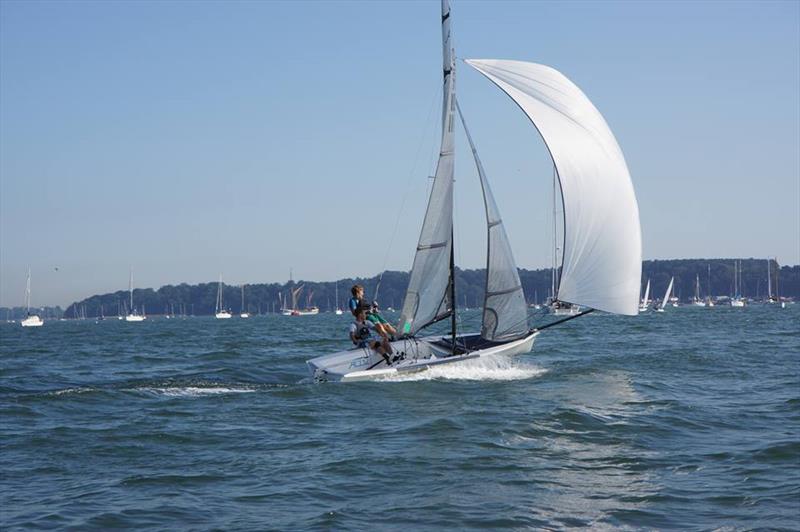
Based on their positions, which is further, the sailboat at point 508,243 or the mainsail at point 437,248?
the mainsail at point 437,248

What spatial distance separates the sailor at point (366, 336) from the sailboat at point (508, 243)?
0.13m

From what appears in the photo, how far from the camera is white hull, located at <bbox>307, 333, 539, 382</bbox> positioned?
1894cm

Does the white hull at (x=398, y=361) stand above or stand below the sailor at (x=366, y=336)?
below

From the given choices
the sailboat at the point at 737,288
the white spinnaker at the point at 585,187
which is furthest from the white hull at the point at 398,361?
the sailboat at the point at 737,288

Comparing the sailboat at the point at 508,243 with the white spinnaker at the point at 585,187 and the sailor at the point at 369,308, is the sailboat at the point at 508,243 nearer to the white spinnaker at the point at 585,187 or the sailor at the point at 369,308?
the white spinnaker at the point at 585,187

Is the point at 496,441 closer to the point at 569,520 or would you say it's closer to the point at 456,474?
the point at 456,474

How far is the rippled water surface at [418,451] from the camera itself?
350 inches

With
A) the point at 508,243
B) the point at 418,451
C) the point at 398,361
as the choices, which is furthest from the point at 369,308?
the point at 418,451

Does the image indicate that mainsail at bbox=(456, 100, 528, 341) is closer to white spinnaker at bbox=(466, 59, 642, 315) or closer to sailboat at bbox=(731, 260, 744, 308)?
white spinnaker at bbox=(466, 59, 642, 315)

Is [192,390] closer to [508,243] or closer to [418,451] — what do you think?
[508,243]

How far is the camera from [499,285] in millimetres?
20281

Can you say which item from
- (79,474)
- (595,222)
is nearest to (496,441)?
(79,474)

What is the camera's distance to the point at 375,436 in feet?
43.0

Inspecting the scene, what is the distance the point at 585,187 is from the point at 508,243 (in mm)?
2180
